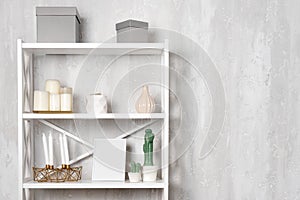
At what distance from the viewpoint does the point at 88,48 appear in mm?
2109

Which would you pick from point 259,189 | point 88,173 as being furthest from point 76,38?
point 259,189

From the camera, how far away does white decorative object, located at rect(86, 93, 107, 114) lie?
2152mm

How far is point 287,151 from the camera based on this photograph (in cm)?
238

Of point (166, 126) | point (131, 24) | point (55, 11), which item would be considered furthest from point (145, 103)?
point (55, 11)

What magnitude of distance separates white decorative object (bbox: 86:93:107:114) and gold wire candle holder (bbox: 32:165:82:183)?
278 mm

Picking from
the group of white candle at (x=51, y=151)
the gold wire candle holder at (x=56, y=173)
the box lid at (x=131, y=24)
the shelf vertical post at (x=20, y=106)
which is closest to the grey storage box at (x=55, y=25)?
the shelf vertical post at (x=20, y=106)

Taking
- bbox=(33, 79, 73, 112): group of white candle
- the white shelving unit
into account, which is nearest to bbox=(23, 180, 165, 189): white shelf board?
the white shelving unit

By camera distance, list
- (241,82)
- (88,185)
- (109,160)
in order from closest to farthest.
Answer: (88,185) → (109,160) → (241,82)

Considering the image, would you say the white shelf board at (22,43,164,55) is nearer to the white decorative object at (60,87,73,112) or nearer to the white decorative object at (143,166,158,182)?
the white decorative object at (60,87,73,112)

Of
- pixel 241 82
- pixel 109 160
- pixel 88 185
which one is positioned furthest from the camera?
pixel 241 82

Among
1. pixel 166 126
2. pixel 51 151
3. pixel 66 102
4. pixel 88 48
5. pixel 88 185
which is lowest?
pixel 88 185

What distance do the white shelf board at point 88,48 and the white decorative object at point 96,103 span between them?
8.4 inches

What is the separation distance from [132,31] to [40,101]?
514 mm

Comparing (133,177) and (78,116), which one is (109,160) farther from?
(78,116)
